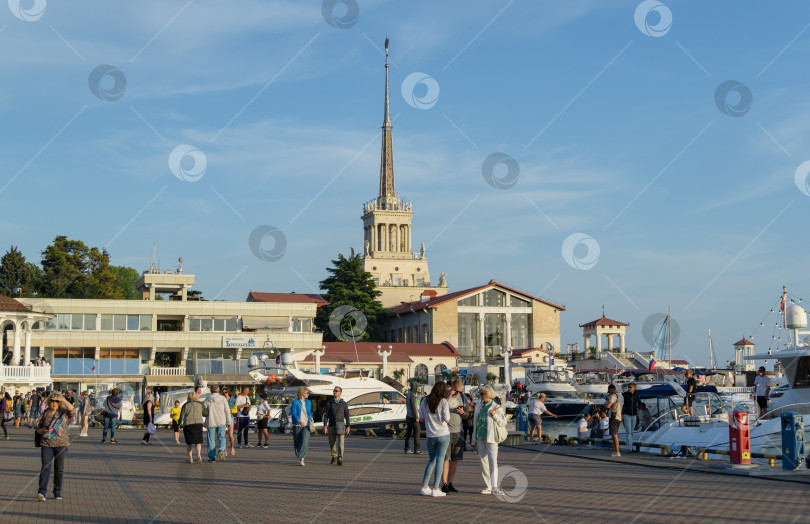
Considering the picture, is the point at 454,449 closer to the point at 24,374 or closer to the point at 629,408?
the point at 629,408

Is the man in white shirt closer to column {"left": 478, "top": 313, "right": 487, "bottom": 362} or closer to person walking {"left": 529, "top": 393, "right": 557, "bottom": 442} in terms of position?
person walking {"left": 529, "top": 393, "right": 557, "bottom": 442}

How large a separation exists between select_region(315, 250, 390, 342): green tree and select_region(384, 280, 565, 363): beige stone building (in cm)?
463

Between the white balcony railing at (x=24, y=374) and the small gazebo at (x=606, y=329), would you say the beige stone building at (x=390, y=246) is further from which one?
the white balcony railing at (x=24, y=374)

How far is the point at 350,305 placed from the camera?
102312mm

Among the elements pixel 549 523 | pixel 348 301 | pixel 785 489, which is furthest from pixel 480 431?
pixel 348 301

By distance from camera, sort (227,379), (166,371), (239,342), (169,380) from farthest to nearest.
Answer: (239,342) < (166,371) < (169,380) < (227,379)

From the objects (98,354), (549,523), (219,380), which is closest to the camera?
(549,523)

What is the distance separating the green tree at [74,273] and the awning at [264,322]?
2548 centimetres

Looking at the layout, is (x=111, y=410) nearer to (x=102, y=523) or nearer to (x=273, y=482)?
(x=273, y=482)

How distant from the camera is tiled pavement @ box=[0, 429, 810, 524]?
1198 cm

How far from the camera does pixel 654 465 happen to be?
19359 mm

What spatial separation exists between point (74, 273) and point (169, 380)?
1237 inches

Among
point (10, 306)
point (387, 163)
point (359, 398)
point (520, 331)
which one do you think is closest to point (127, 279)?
point (387, 163)

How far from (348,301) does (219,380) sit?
40.9 meters
